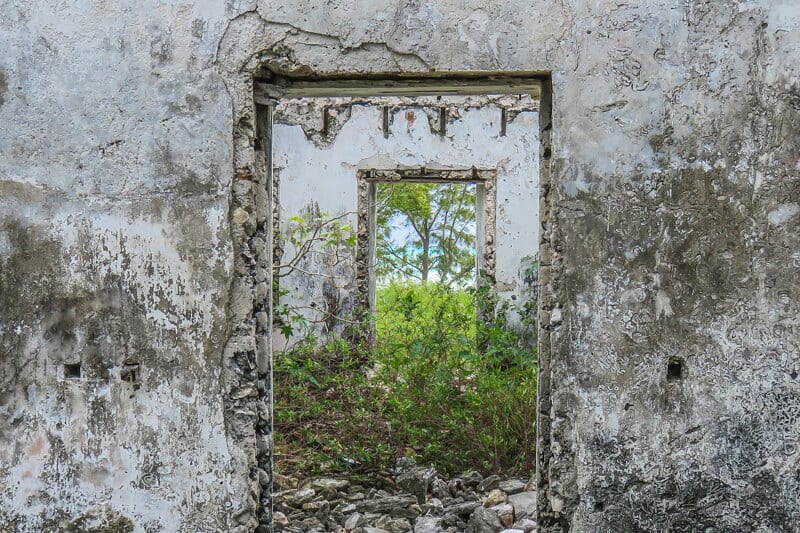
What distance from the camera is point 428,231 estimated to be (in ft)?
46.7

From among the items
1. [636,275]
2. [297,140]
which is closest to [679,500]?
[636,275]

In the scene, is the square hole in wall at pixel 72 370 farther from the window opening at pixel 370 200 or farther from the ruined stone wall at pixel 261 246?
the window opening at pixel 370 200

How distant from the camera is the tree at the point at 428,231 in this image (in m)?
13.3

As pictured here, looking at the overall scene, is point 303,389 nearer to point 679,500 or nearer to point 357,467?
point 357,467

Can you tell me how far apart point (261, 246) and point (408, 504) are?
1.99 m

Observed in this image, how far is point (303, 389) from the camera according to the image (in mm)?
5891

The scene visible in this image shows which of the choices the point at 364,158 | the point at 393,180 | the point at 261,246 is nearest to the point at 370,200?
the point at 393,180

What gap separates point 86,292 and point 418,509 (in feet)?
7.41

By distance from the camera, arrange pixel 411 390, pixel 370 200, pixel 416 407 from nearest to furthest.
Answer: pixel 416 407, pixel 411 390, pixel 370 200

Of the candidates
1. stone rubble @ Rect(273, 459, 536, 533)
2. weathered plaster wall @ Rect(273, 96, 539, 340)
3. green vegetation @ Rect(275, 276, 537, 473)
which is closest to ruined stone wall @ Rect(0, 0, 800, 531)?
stone rubble @ Rect(273, 459, 536, 533)

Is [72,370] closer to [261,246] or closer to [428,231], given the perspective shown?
[261,246]

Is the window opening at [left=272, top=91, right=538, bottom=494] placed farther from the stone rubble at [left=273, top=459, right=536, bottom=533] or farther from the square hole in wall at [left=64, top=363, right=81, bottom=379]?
the square hole in wall at [left=64, top=363, right=81, bottom=379]

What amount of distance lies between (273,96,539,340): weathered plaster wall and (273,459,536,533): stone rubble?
10.7ft

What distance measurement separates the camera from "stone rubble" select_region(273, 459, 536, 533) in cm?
398
